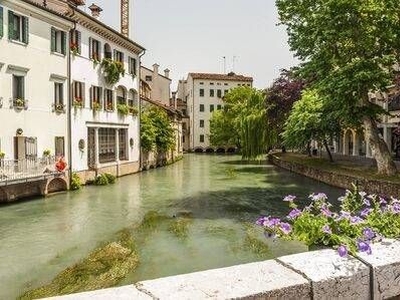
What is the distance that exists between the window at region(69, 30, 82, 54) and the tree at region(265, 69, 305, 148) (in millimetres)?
23031

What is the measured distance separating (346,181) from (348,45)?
28.0 feet

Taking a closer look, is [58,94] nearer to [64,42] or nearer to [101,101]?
[64,42]

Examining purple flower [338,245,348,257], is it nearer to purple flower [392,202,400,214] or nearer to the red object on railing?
purple flower [392,202,400,214]

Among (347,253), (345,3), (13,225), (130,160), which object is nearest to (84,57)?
(130,160)

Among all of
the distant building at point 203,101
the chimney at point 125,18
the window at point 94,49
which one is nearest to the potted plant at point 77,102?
the window at point 94,49

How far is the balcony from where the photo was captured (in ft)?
70.4

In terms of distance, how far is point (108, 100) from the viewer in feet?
111

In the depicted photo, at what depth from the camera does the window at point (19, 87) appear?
2352cm

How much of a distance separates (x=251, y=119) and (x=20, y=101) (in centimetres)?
→ 2899

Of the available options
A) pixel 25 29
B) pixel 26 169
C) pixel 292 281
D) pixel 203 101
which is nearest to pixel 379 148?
pixel 26 169

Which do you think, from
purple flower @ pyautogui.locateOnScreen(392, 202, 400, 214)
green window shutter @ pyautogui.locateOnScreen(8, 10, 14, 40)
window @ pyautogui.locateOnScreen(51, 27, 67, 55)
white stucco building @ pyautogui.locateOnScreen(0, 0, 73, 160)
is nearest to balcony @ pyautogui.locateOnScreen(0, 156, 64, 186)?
white stucco building @ pyautogui.locateOnScreen(0, 0, 73, 160)

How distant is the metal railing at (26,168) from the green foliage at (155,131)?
15.2 metres

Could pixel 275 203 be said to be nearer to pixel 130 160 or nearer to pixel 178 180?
pixel 178 180

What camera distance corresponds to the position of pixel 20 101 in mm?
23516
